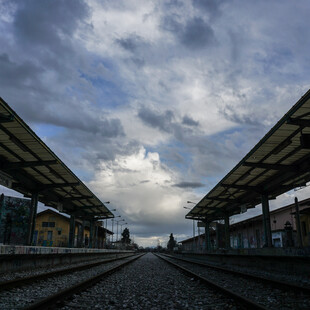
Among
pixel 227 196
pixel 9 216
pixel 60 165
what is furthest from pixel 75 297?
pixel 227 196

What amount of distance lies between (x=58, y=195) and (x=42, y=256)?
48.0 ft

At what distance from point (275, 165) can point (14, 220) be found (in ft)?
62.6

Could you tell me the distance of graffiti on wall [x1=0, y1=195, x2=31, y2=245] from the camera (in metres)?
21.5

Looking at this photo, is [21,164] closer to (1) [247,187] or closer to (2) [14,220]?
(2) [14,220]

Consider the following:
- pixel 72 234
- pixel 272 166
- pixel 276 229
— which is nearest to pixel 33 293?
pixel 272 166

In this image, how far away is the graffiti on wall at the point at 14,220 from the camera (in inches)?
847

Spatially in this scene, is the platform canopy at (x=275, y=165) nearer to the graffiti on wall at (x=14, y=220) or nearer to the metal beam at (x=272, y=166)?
the metal beam at (x=272, y=166)

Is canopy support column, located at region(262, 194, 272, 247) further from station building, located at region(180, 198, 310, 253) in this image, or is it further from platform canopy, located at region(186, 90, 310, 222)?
station building, located at region(180, 198, 310, 253)

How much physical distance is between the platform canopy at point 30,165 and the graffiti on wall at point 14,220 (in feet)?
5.63

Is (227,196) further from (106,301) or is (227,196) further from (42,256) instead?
(106,301)

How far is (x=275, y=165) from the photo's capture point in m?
21.2

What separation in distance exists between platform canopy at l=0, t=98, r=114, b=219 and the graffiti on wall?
5.63 ft

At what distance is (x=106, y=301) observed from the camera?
23.9ft

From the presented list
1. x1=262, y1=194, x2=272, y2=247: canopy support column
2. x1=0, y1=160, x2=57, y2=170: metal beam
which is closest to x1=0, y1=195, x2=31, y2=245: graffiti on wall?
x1=0, y1=160, x2=57, y2=170: metal beam
